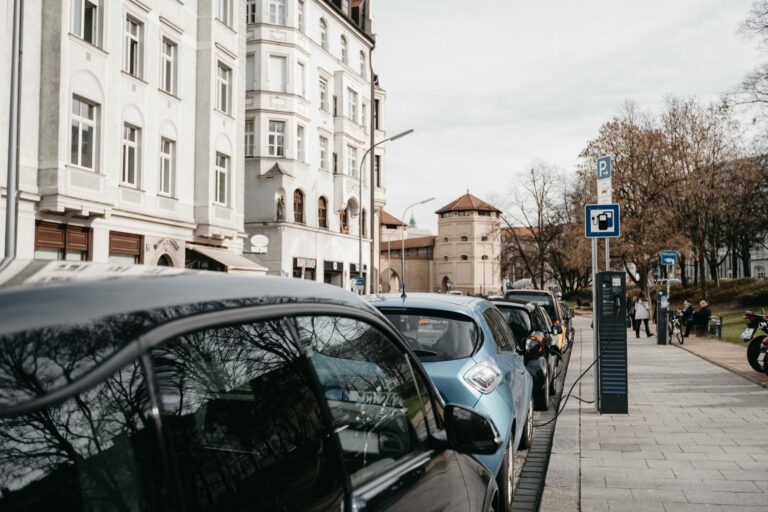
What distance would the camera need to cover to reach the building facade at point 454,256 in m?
117

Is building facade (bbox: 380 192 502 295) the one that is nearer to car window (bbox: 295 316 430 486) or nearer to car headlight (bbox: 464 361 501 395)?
car headlight (bbox: 464 361 501 395)

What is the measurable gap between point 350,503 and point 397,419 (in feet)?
Answer: 2.20

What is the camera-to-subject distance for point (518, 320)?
38.5 ft

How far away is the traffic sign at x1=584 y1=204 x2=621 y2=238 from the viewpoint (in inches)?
403

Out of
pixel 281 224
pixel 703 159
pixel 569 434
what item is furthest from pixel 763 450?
pixel 703 159

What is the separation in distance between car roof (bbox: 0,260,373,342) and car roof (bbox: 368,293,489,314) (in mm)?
4195

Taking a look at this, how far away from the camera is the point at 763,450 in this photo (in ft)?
24.7

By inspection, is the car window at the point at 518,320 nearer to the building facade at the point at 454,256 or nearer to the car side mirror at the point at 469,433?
the car side mirror at the point at 469,433

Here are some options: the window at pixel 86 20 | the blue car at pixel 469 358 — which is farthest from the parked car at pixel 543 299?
the window at pixel 86 20

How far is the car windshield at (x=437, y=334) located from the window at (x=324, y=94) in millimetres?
39849

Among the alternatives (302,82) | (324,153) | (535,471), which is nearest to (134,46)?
(302,82)

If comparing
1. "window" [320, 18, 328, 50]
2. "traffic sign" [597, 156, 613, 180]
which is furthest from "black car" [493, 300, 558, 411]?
"window" [320, 18, 328, 50]

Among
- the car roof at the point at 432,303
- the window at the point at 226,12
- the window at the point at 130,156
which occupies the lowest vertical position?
the car roof at the point at 432,303

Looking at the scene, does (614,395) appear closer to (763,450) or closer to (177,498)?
(763,450)
